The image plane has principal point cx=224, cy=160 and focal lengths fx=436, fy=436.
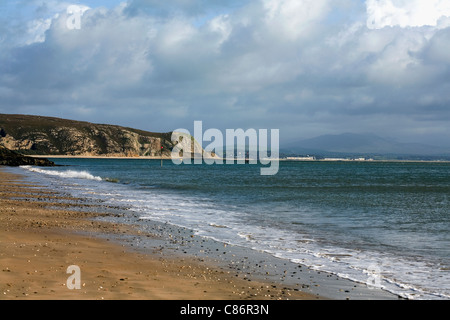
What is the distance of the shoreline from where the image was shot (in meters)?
8.77

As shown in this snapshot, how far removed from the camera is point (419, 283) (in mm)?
10320

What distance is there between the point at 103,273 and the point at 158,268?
1415 mm

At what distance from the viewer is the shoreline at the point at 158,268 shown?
877 centimetres

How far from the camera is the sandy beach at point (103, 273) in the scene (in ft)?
27.8

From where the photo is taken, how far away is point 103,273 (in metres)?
10.1

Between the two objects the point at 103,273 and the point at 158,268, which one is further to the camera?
the point at 158,268

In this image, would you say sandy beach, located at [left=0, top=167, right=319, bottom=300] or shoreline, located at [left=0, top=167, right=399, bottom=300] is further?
shoreline, located at [left=0, top=167, right=399, bottom=300]

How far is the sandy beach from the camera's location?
8.48 meters

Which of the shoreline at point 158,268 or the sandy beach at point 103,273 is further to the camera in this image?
the shoreline at point 158,268

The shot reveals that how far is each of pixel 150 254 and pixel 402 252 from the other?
320 inches
